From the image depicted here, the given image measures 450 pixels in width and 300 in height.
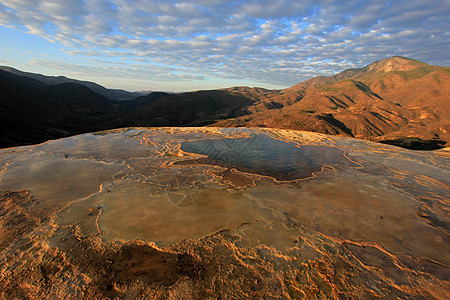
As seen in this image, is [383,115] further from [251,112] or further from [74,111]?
[74,111]

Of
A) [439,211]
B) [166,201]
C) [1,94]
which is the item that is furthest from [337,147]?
[1,94]

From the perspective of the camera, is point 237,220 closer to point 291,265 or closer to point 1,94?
point 291,265

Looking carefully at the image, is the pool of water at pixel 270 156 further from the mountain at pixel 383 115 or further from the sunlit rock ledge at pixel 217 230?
the mountain at pixel 383 115

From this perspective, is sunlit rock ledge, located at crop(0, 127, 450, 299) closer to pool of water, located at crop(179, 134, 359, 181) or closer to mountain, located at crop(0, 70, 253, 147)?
pool of water, located at crop(179, 134, 359, 181)

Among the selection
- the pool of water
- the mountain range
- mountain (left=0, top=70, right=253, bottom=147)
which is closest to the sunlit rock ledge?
the pool of water

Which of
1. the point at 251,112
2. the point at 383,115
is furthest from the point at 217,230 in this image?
the point at 251,112

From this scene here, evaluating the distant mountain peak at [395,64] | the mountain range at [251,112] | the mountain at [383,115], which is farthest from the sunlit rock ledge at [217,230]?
the distant mountain peak at [395,64]
